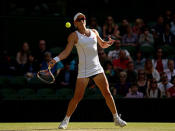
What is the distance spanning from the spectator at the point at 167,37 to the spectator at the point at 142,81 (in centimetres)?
182

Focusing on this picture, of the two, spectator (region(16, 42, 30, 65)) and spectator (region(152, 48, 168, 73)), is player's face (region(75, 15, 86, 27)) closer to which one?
spectator (region(152, 48, 168, 73))

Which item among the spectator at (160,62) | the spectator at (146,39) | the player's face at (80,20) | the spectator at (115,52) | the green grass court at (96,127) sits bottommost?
the green grass court at (96,127)

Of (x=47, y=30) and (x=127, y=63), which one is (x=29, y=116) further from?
(x=47, y=30)

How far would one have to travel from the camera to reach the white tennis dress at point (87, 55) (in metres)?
7.77

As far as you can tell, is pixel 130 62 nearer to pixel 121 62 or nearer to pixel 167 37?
pixel 121 62

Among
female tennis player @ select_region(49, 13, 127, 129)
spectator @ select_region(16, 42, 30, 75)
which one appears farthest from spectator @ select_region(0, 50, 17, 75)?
female tennis player @ select_region(49, 13, 127, 129)

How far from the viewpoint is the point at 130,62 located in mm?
11719

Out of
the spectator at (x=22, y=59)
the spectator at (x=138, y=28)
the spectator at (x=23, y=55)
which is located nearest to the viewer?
the spectator at (x=22, y=59)

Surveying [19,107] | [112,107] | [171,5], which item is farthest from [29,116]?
[171,5]

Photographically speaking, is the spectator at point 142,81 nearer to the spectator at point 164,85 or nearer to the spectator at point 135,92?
the spectator at point 135,92

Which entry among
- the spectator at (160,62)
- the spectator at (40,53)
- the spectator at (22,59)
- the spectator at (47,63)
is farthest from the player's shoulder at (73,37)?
the spectator at (22,59)

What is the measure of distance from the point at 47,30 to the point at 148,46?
3150 mm

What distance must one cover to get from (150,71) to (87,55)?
3974 millimetres

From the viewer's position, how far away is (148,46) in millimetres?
12680
